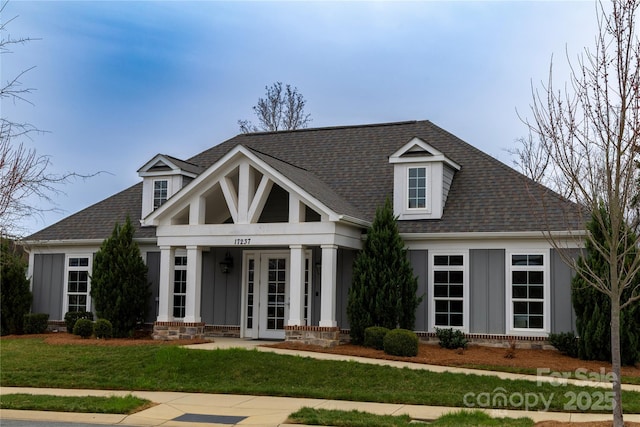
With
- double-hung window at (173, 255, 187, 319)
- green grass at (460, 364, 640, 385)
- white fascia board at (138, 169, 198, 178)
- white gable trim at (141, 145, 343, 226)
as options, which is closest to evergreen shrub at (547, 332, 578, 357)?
green grass at (460, 364, 640, 385)

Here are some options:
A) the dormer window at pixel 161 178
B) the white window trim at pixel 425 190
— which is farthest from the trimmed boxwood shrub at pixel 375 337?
the dormer window at pixel 161 178

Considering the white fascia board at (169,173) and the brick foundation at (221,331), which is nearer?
the brick foundation at (221,331)

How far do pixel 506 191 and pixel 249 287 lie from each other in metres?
7.52

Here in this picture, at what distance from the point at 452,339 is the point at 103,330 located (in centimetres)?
920

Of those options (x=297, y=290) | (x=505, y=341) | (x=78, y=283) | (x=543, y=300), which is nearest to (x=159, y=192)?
(x=78, y=283)

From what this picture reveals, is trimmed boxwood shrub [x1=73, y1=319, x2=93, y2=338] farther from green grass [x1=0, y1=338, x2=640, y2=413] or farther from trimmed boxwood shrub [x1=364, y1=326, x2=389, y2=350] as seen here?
trimmed boxwood shrub [x1=364, y1=326, x2=389, y2=350]

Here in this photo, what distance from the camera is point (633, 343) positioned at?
15109 millimetres

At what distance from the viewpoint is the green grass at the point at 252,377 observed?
39.2ft

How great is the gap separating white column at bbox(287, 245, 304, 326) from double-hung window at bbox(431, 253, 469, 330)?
A: 3486 mm

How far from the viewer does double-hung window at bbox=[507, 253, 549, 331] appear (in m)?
17.4

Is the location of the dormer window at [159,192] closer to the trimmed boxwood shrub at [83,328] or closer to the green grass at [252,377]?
the trimmed boxwood shrub at [83,328]

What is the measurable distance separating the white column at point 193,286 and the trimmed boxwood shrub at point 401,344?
5488 mm

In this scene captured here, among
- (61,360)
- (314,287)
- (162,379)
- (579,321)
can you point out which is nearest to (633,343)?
(579,321)

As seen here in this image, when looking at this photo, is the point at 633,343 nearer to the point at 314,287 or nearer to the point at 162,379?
the point at 314,287
